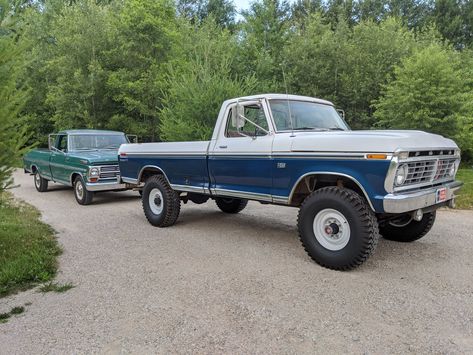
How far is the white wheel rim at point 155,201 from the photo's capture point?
22.9ft

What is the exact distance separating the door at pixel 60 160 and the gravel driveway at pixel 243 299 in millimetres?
4517

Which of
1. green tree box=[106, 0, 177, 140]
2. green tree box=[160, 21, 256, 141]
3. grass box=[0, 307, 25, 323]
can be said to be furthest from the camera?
green tree box=[106, 0, 177, 140]

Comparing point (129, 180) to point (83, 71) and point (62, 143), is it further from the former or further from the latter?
point (83, 71)

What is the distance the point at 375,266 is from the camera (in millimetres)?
4688

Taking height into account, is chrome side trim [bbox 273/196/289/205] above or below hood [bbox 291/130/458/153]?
below

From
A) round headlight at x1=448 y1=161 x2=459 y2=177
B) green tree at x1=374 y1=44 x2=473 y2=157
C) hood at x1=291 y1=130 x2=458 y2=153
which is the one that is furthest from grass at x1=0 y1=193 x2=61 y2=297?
green tree at x1=374 y1=44 x2=473 y2=157

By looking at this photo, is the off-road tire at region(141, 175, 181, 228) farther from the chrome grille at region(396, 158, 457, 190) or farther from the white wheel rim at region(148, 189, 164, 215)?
the chrome grille at region(396, 158, 457, 190)

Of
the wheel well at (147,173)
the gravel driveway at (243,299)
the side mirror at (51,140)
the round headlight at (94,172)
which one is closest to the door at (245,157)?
the gravel driveway at (243,299)

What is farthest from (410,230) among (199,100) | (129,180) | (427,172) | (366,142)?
(199,100)

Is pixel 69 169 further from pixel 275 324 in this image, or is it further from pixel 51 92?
pixel 51 92

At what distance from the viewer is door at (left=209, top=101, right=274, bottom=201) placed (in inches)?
207

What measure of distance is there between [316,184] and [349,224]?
939 mm

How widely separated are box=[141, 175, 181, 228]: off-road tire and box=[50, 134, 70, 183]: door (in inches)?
162

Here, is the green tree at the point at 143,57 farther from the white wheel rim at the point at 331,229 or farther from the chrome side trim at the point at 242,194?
the white wheel rim at the point at 331,229
